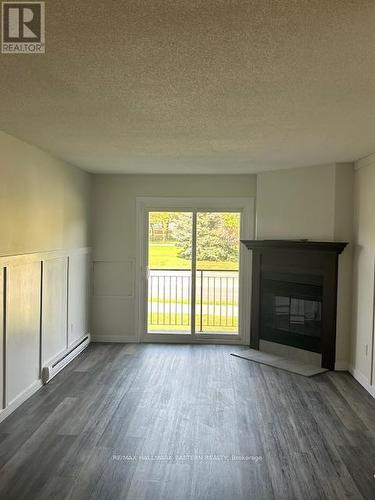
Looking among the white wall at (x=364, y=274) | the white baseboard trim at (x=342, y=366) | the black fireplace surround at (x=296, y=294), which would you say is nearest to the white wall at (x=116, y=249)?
the black fireplace surround at (x=296, y=294)

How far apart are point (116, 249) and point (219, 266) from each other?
1.52 meters

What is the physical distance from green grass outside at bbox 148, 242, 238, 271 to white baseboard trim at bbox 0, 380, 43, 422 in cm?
249

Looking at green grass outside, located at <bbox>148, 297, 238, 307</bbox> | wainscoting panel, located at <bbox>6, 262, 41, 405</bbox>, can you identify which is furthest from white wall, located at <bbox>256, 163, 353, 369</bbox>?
wainscoting panel, located at <bbox>6, 262, 41, 405</bbox>

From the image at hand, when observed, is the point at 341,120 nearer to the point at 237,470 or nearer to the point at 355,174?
the point at 355,174

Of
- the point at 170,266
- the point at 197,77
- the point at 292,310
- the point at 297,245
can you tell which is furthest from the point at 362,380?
the point at 197,77

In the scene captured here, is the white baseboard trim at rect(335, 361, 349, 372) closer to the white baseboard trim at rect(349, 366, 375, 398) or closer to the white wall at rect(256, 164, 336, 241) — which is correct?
the white baseboard trim at rect(349, 366, 375, 398)

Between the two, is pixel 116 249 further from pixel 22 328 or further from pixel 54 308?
pixel 22 328

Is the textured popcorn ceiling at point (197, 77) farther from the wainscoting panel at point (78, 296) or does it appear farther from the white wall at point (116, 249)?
the white wall at point (116, 249)

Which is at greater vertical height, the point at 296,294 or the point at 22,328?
the point at 296,294

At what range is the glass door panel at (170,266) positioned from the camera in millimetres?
6316

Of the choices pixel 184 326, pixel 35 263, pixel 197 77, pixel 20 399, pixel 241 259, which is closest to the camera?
pixel 197 77

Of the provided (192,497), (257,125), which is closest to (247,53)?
(257,125)

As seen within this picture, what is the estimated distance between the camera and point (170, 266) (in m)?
6.33

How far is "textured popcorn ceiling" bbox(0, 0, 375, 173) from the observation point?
1640 mm
